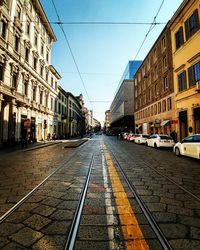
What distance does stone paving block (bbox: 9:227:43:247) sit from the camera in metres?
2.54

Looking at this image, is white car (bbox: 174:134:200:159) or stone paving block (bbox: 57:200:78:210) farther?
white car (bbox: 174:134:200:159)

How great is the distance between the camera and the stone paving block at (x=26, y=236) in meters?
2.54

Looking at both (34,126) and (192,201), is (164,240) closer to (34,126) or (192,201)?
(192,201)

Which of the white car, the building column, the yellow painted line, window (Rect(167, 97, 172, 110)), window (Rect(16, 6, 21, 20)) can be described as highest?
window (Rect(16, 6, 21, 20))

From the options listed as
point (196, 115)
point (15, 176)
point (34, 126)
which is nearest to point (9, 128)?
point (34, 126)

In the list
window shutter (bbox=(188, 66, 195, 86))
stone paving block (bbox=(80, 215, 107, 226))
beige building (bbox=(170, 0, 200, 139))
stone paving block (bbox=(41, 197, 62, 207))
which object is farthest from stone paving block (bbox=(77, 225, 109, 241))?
window shutter (bbox=(188, 66, 195, 86))

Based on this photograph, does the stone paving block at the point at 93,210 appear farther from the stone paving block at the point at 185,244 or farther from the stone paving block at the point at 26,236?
the stone paving block at the point at 185,244

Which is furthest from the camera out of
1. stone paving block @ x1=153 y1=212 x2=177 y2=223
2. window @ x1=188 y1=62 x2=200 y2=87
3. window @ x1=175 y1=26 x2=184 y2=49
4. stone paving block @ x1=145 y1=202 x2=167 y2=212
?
window @ x1=175 y1=26 x2=184 y2=49

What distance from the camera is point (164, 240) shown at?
2.55m

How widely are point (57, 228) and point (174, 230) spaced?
5.72 ft

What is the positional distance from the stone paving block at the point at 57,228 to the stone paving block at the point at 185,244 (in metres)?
1.50

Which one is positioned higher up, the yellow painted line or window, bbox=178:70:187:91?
window, bbox=178:70:187:91

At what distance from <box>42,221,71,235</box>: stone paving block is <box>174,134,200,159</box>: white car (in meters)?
9.15

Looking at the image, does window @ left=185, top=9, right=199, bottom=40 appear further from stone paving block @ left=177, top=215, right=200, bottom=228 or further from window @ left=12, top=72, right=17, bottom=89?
stone paving block @ left=177, top=215, right=200, bottom=228
